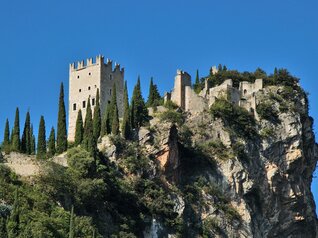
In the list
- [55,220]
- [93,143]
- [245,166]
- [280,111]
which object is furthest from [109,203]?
[280,111]

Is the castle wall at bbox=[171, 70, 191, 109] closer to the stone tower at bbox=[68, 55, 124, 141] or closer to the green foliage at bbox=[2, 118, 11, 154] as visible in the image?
the stone tower at bbox=[68, 55, 124, 141]

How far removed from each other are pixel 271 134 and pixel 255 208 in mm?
6813

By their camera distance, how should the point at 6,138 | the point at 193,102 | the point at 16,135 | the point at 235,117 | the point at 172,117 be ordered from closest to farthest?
1. the point at 16,135
2. the point at 6,138
3. the point at 172,117
4. the point at 193,102
5. the point at 235,117

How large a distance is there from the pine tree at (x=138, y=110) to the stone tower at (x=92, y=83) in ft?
23.6

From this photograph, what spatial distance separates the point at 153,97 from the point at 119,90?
4437 millimetres

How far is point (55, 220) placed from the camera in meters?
58.8

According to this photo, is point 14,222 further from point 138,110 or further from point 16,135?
point 138,110

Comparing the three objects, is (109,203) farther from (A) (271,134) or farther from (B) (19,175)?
(A) (271,134)

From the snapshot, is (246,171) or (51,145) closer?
(51,145)

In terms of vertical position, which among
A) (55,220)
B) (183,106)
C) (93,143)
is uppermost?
(183,106)

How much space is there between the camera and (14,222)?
56.2 metres

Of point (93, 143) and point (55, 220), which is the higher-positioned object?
point (93, 143)

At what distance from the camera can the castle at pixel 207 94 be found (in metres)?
81.3

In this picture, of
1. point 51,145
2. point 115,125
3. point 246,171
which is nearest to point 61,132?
point 51,145
